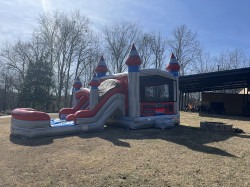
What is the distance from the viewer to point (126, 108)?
13.1 metres

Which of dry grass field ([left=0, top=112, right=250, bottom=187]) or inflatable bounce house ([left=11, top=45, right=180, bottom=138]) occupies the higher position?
inflatable bounce house ([left=11, top=45, right=180, bottom=138])

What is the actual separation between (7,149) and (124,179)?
16.1 ft

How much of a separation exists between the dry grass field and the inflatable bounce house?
0.77 metres

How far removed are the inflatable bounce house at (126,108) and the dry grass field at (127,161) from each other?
0.77 m

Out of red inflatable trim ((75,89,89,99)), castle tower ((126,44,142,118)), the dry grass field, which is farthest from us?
red inflatable trim ((75,89,89,99))

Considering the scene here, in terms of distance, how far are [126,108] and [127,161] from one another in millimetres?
6219

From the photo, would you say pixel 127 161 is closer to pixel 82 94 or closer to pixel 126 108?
pixel 126 108

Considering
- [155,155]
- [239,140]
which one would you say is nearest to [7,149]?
[155,155]

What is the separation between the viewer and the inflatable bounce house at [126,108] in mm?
10914

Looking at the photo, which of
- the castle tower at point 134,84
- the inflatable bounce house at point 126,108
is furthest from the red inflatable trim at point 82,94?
the castle tower at point 134,84

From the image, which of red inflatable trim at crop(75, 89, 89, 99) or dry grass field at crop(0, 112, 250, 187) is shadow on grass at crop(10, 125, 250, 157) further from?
red inflatable trim at crop(75, 89, 89, 99)

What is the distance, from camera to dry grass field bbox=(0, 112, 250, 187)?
18.0 feet

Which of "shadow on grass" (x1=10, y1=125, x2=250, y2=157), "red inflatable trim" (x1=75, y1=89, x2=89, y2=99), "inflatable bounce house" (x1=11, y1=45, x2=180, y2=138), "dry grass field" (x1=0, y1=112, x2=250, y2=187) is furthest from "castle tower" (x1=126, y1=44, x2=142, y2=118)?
"red inflatable trim" (x1=75, y1=89, x2=89, y2=99)

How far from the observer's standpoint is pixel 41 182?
5.52 metres
